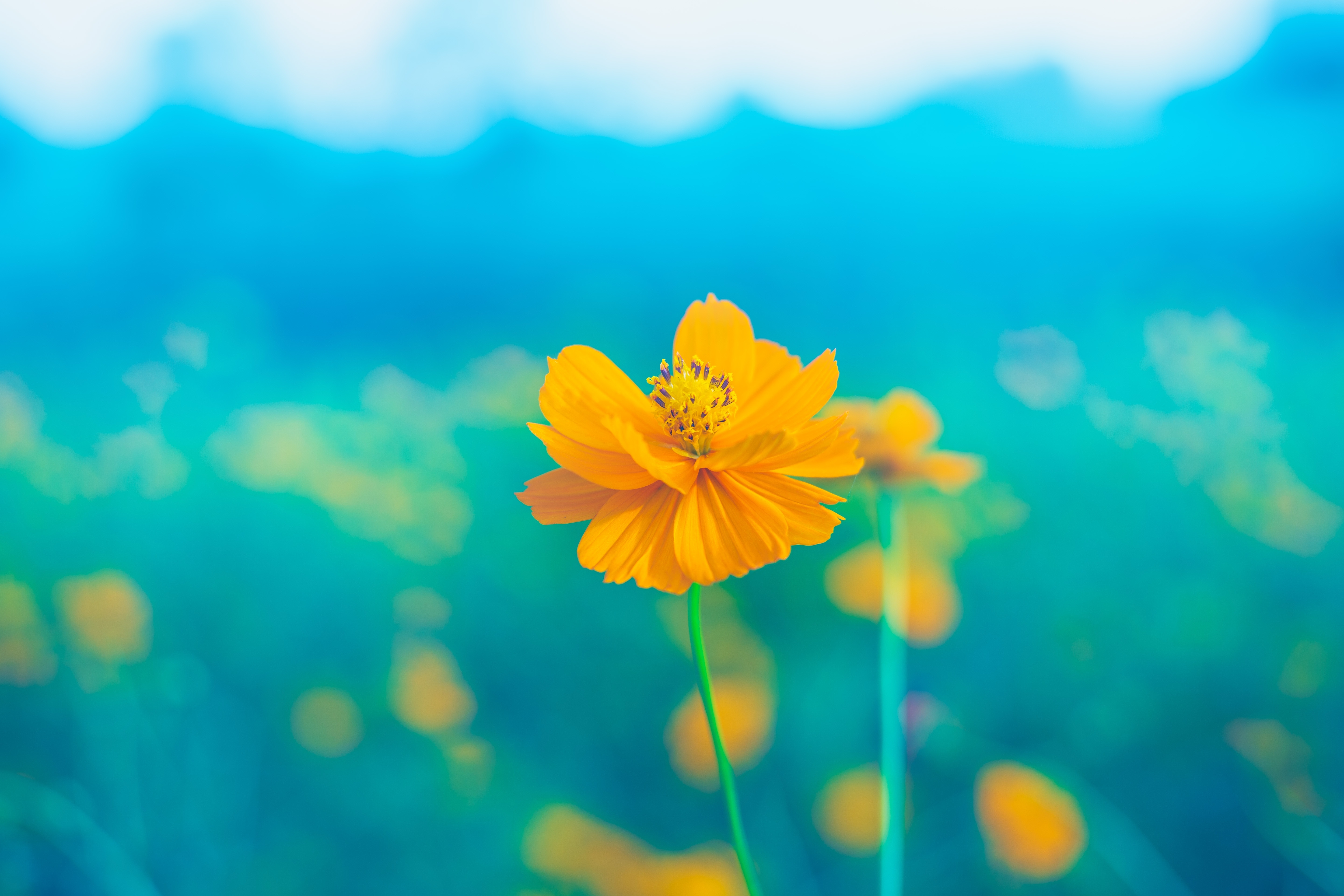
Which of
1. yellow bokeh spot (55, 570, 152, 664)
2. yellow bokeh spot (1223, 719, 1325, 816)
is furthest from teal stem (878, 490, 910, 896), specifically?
yellow bokeh spot (55, 570, 152, 664)

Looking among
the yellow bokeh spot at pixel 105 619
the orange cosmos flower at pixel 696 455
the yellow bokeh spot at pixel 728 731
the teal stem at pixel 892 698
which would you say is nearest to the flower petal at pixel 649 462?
the orange cosmos flower at pixel 696 455

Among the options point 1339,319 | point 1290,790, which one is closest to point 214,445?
point 1290,790

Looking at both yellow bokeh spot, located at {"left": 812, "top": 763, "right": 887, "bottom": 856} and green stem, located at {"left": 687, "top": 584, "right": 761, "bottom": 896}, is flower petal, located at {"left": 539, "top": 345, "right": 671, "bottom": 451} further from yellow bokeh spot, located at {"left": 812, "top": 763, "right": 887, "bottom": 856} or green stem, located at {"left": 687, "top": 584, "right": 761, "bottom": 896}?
yellow bokeh spot, located at {"left": 812, "top": 763, "right": 887, "bottom": 856}

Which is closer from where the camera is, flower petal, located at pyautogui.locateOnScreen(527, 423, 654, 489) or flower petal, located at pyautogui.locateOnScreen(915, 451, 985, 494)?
flower petal, located at pyautogui.locateOnScreen(527, 423, 654, 489)

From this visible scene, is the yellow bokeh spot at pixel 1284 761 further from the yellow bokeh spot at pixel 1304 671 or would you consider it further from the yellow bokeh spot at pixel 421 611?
Result: the yellow bokeh spot at pixel 421 611

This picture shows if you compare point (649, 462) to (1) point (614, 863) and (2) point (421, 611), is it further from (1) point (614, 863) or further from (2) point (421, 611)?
(2) point (421, 611)

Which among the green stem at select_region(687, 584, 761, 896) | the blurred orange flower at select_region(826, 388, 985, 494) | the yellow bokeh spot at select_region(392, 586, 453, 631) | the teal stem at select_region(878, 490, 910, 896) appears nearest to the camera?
the green stem at select_region(687, 584, 761, 896)

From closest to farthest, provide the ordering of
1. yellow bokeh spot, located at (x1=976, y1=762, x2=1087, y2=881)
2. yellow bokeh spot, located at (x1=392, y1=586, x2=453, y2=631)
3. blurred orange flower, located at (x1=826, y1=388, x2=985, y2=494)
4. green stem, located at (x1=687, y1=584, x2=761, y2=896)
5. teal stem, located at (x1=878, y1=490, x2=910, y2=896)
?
1. green stem, located at (x1=687, y1=584, x2=761, y2=896)
2. teal stem, located at (x1=878, y1=490, x2=910, y2=896)
3. blurred orange flower, located at (x1=826, y1=388, x2=985, y2=494)
4. yellow bokeh spot, located at (x1=976, y1=762, x2=1087, y2=881)
5. yellow bokeh spot, located at (x1=392, y1=586, x2=453, y2=631)

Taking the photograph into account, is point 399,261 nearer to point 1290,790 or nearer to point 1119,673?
point 1119,673
